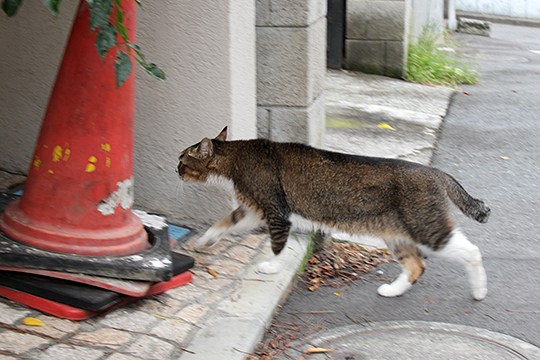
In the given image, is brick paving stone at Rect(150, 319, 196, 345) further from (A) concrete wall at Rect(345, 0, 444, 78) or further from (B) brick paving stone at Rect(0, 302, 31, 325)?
(A) concrete wall at Rect(345, 0, 444, 78)

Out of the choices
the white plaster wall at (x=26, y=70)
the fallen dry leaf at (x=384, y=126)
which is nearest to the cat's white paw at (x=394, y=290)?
the white plaster wall at (x=26, y=70)

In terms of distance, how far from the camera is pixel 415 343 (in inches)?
199

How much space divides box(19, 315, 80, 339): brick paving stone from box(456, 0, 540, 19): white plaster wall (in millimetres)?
→ 17639

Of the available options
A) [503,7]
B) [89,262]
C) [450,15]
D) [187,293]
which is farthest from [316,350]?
[503,7]

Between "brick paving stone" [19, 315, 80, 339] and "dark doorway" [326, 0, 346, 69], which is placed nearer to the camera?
"brick paving stone" [19, 315, 80, 339]

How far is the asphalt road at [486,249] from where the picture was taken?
17.9 ft

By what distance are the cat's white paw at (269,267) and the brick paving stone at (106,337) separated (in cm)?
127

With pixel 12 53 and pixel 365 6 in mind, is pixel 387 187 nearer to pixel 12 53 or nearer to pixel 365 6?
pixel 12 53

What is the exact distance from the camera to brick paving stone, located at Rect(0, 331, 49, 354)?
4203 mm

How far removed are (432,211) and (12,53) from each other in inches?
114

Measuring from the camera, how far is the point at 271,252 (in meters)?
5.98

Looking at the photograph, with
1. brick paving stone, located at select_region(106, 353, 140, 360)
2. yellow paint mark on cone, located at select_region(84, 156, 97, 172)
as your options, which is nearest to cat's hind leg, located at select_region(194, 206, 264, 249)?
yellow paint mark on cone, located at select_region(84, 156, 97, 172)

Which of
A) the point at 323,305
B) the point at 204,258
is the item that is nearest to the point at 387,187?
the point at 323,305

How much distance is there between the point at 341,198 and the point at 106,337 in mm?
1721
